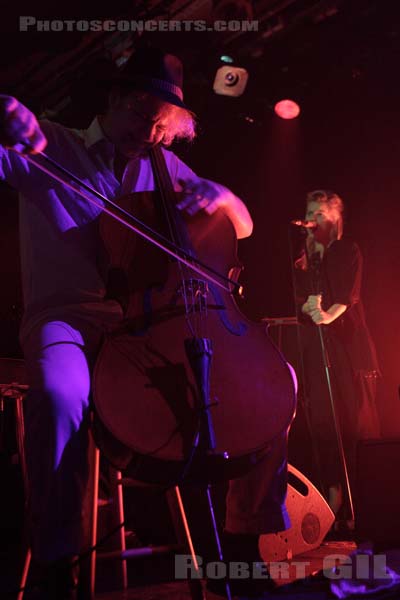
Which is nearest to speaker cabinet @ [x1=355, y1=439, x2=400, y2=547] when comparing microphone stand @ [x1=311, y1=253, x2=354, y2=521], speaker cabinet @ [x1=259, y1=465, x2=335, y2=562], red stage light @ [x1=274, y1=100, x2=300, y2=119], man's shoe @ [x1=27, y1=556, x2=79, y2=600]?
speaker cabinet @ [x1=259, y1=465, x2=335, y2=562]

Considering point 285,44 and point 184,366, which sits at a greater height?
point 285,44

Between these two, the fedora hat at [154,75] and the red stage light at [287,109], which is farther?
the red stage light at [287,109]

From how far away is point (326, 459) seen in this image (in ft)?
13.1

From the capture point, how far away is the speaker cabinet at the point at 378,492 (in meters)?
2.41

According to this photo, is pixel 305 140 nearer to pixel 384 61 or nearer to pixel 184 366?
pixel 384 61

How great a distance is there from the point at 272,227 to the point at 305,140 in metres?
0.83

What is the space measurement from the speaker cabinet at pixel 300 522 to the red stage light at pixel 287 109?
317 centimetres

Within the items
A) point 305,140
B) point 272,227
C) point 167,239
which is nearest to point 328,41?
point 305,140

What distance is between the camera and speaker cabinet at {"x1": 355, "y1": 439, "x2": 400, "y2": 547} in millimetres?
2408

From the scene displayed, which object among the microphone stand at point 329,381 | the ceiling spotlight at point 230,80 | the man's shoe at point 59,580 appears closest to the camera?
the man's shoe at point 59,580

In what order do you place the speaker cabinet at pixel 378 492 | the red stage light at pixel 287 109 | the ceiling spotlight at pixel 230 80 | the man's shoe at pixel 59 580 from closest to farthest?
1. the man's shoe at pixel 59 580
2. the speaker cabinet at pixel 378 492
3. the ceiling spotlight at pixel 230 80
4. the red stage light at pixel 287 109

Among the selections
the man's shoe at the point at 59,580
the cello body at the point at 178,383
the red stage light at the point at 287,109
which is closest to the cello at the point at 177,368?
the cello body at the point at 178,383

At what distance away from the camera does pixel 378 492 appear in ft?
8.11

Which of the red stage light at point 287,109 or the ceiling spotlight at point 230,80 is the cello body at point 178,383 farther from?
the red stage light at point 287,109
